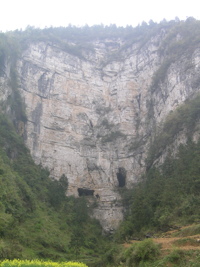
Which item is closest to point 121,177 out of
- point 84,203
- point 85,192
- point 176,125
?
point 85,192

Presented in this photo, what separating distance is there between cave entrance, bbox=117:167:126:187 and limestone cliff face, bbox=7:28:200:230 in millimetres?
106

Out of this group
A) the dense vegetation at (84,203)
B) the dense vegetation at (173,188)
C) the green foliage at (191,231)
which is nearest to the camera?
the green foliage at (191,231)

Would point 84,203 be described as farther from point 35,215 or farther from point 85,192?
point 35,215

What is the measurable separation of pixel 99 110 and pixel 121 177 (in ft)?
29.4

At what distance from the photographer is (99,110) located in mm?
34000

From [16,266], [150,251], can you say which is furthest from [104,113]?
[16,266]

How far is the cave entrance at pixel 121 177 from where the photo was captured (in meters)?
29.4

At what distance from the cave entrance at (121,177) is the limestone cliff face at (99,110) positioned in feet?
0.35

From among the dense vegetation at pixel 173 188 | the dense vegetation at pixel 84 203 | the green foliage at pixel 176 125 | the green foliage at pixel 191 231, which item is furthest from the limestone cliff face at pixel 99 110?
the green foliage at pixel 191 231

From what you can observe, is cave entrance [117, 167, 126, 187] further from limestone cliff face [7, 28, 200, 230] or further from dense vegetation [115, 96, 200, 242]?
dense vegetation [115, 96, 200, 242]

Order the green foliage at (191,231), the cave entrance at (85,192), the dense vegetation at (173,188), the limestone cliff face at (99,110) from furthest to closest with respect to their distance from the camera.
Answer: the cave entrance at (85,192) < the limestone cliff face at (99,110) < the dense vegetation at (173,188) < the green foliage at (191,231)

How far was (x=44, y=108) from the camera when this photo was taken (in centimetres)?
3109

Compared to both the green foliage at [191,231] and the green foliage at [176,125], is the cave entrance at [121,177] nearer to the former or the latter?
the green foliage at [176,125]

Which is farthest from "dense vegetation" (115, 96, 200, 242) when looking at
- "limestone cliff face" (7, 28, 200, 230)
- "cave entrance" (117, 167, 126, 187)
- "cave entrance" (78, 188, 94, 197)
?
"cave entrance" (78, 188, 94, 197)
